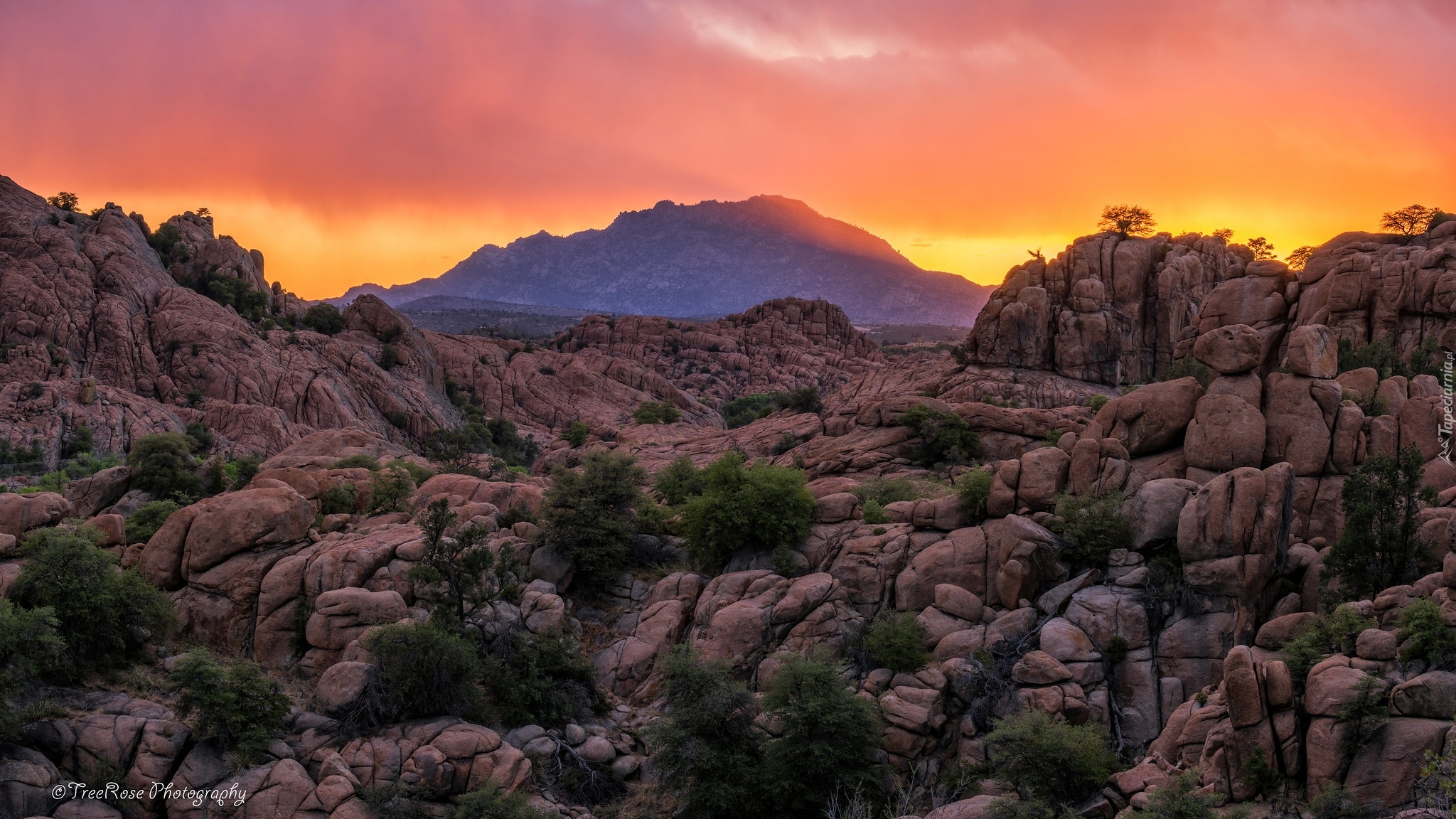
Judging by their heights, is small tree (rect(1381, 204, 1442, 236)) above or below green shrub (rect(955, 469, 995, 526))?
above

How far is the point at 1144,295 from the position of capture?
71562 mm

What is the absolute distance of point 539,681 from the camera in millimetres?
27219

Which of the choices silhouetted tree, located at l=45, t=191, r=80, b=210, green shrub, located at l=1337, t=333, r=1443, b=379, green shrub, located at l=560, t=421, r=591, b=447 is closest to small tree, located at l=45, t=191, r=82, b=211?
silhouetted tree, located at l=45, t=191, r=80, b=210

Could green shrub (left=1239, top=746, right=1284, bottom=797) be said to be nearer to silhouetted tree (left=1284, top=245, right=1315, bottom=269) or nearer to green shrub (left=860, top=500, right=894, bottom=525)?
green shrub (left=860, top=500, right=894, bottom=525)

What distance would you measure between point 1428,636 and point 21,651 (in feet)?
106

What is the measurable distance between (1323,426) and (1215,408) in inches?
127

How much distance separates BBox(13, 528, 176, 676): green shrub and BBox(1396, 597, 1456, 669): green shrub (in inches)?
1258

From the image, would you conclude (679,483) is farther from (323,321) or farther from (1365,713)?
(323,321)

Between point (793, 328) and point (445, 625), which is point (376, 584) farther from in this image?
point (793, 328)

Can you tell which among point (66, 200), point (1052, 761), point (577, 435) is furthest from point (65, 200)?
point (1052, 761)

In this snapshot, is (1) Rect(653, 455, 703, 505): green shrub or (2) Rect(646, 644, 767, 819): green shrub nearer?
(2) Rect(646, 644, 767, 819): green shrub

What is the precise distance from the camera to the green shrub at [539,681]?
26562 mm

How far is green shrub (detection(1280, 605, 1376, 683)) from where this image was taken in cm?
1864

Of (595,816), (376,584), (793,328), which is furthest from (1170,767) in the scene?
(793,328)
